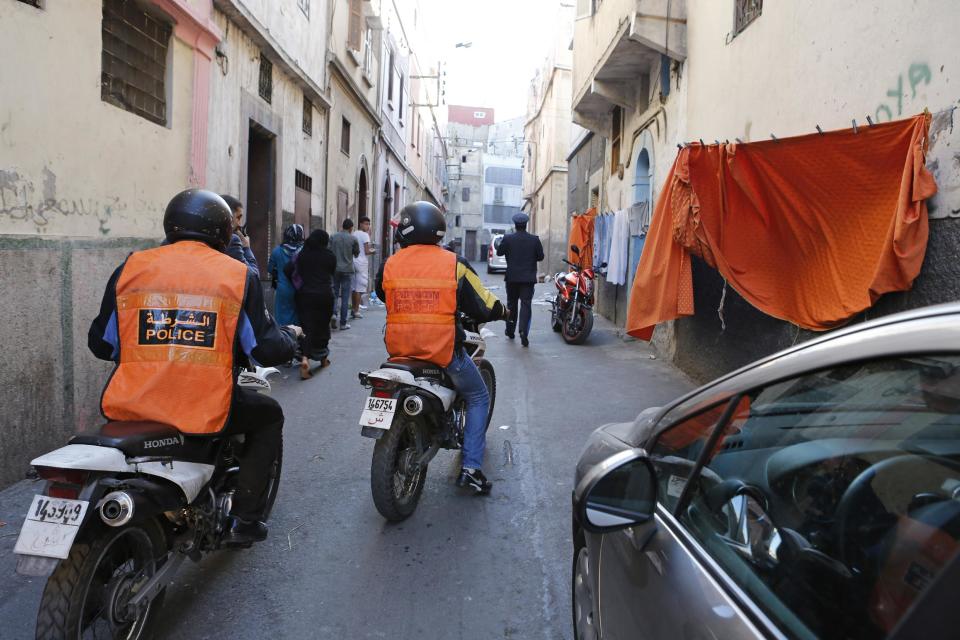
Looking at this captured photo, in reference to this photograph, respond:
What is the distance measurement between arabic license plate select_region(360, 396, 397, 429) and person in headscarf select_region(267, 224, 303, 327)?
200 inches

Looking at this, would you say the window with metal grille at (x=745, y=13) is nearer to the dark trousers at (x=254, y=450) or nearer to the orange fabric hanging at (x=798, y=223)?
the orange fabric hanging at (x=798, y=223)

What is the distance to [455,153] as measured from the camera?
61.6 meters

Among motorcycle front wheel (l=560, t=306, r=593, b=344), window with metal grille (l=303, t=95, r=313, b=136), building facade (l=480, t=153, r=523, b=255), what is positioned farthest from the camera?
building facade (l=480, t=153, r=523, b=255)

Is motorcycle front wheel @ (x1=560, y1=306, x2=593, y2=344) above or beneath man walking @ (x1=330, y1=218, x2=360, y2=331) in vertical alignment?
beneath

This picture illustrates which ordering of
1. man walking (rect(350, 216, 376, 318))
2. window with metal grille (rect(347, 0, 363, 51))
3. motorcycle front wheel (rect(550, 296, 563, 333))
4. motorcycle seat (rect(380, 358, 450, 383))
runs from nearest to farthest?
motorcycle seat (rect(380, 358, 450, 383)) < motorcycle front wheel (rect(550, 296, 563, 333)) < man walking (rect(350, 216, 376, 318)) < window with metal grille (rect(347, 0, 363, 51))

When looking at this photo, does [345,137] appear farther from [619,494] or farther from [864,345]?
[864,345]

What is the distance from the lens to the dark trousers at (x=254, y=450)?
313 cm

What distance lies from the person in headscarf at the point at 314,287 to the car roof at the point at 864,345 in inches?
276

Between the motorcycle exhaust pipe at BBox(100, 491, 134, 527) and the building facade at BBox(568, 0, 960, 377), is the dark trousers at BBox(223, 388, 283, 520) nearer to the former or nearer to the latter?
the motorcycle exhaust pipe at BBox(100, 491, 134, 527)

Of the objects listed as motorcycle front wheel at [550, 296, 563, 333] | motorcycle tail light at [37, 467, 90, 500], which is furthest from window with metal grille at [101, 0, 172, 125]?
motorcycle front wheel at [550, 296, 563, 333]

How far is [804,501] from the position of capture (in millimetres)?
1435

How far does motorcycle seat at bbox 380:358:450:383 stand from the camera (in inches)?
156

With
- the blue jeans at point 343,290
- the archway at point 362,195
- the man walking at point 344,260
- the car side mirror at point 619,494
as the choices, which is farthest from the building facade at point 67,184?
the archway at point 362,195

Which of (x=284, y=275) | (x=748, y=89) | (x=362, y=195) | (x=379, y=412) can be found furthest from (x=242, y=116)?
(x=362, y=195)
